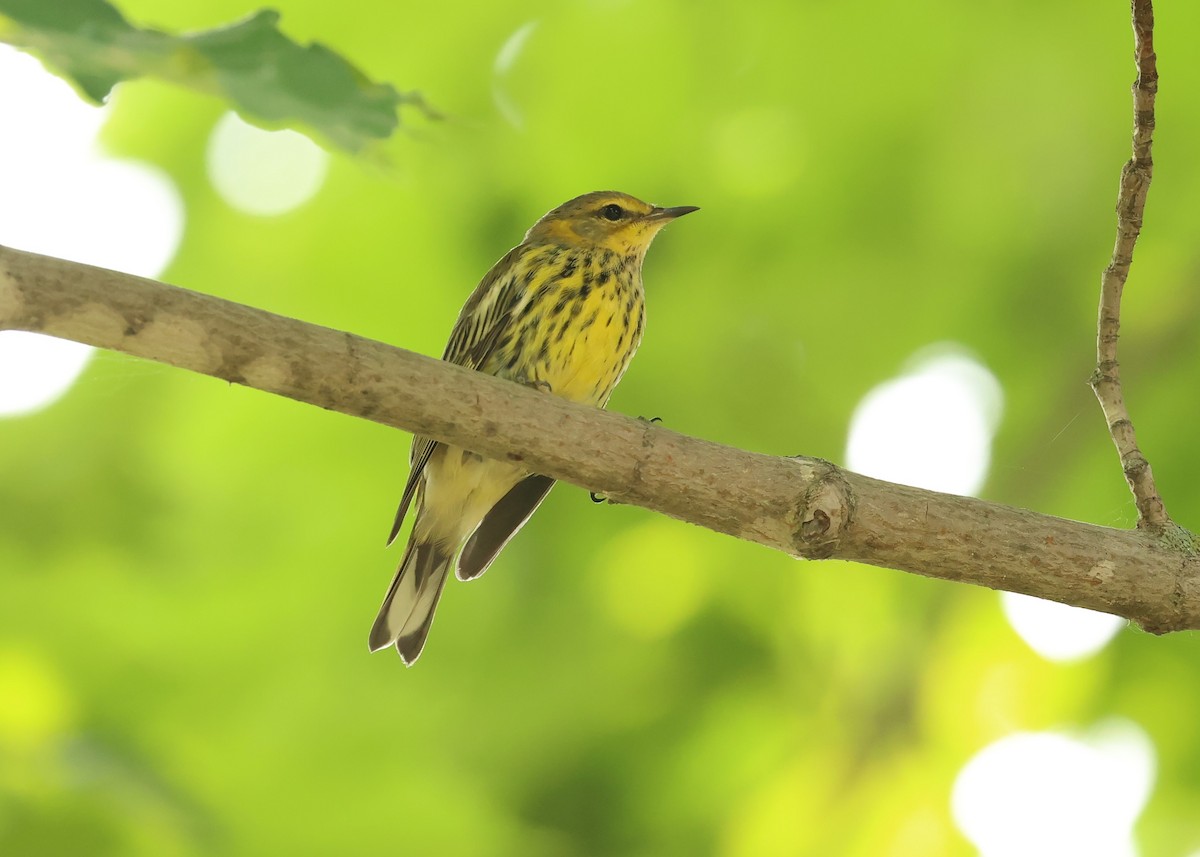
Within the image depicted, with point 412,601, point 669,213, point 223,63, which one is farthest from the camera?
point 669,213

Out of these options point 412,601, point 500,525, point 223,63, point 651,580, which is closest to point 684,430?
point 651,580

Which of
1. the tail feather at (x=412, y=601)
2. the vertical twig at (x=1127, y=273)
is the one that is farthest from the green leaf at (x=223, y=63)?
the tail feather at (x=412, y=601)

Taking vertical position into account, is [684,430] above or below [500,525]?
above

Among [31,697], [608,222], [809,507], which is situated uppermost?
[608,222]

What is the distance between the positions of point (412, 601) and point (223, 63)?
3497mm

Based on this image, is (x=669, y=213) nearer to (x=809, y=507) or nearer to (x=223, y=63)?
(x=809, y=507)

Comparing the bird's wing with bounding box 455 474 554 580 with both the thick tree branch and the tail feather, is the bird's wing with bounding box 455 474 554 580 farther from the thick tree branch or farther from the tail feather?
the thick tree branch

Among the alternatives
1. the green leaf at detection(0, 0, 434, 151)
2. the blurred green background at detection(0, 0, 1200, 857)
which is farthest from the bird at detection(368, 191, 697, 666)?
the green leaf at detection(0, 0, 434, 151)

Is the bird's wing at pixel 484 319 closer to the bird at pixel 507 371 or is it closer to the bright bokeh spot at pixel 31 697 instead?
the bird at pixel 507 371

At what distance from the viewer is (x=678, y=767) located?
5.36 metres

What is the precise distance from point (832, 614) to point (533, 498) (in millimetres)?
1487

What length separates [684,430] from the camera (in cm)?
520

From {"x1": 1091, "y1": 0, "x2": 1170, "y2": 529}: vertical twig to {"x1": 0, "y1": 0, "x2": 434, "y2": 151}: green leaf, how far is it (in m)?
1.90

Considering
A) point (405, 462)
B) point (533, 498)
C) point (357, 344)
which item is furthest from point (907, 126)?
point (357, 344)
